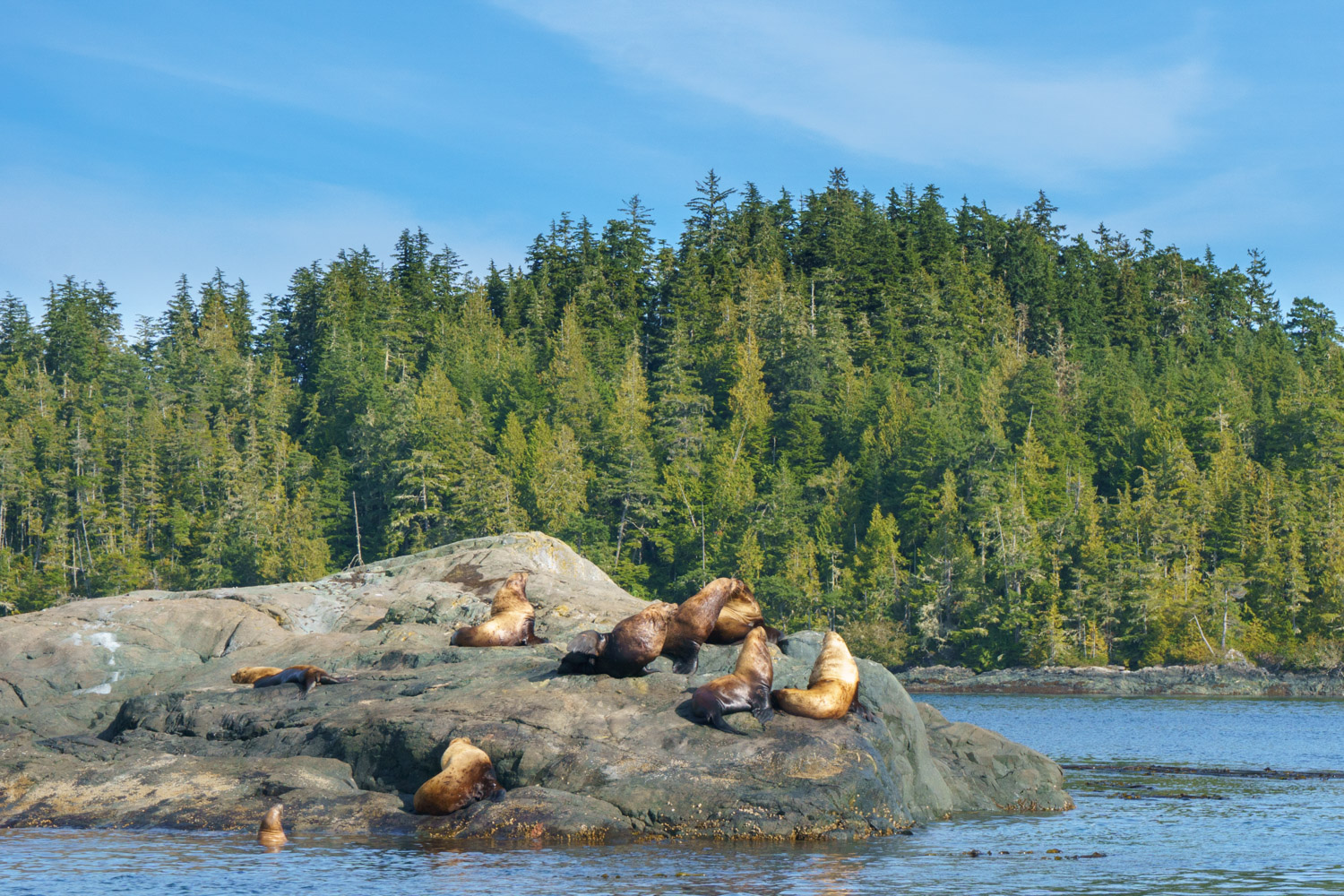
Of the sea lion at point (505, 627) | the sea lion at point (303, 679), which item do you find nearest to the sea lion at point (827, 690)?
the sea lion at point (505, 627)

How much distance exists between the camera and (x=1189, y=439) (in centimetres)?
10294

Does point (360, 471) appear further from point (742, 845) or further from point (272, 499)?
point (742, 845)

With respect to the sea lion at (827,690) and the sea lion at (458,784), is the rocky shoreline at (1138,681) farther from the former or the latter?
the sea lion at (458,784)

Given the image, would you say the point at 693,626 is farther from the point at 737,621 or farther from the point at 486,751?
the point at 486,751

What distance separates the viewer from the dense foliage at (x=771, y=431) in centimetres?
8612

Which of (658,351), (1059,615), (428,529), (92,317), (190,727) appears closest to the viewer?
(190,727)

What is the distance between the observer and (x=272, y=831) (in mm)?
15523

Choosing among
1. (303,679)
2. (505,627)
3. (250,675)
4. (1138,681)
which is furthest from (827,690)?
(1138,681)

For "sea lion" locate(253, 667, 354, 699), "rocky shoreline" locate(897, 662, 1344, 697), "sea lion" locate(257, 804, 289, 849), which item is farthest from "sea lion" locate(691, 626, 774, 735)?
"rocky shoreline" locate(897, 662, 1344, 697)

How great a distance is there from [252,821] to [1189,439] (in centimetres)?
9904

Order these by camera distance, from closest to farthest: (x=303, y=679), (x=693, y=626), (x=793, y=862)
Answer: (x=793, y=862), (x=693, y=626), (x=303, y=679)

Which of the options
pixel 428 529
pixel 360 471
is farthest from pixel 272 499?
pixel 428 529

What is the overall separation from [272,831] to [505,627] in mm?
8166

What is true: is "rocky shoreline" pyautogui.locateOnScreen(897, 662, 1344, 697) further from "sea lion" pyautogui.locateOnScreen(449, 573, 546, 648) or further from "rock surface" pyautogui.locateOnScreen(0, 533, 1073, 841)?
"rock surface" pyautogui.locateOnScreen(0, 533, 1073, 841)
